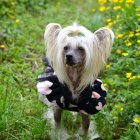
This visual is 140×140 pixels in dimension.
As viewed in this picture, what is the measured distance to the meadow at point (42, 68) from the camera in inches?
166

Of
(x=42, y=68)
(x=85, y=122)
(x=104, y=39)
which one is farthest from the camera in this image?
(x=42, y=68)

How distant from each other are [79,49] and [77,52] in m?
0.03

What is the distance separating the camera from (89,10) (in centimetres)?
845

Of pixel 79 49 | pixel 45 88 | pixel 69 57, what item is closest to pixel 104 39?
pixel 79 49

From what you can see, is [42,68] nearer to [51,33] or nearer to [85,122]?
[85,122]

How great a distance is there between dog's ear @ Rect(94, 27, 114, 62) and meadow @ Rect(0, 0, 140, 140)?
695 mm

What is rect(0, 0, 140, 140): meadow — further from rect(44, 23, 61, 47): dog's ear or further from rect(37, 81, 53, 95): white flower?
rect(44, 23, 61, 47): dog's ear

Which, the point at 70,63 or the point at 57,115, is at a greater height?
the point at 70,63

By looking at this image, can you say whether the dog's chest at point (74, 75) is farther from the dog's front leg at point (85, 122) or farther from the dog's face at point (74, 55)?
the dog's front leg at point (85, 122)

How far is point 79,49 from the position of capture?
12.7ft

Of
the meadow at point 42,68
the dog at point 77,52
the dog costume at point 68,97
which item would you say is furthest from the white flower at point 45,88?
the meadow at point 42,68

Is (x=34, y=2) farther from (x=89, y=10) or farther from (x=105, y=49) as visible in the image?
(x=105, y=49)

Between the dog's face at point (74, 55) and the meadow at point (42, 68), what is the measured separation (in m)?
0.75

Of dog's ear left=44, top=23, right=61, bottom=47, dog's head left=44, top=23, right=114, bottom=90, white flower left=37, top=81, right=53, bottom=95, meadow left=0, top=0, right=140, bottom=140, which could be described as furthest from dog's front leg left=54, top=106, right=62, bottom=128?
dog's ear left=44, top=23, right=61, bottom=47
